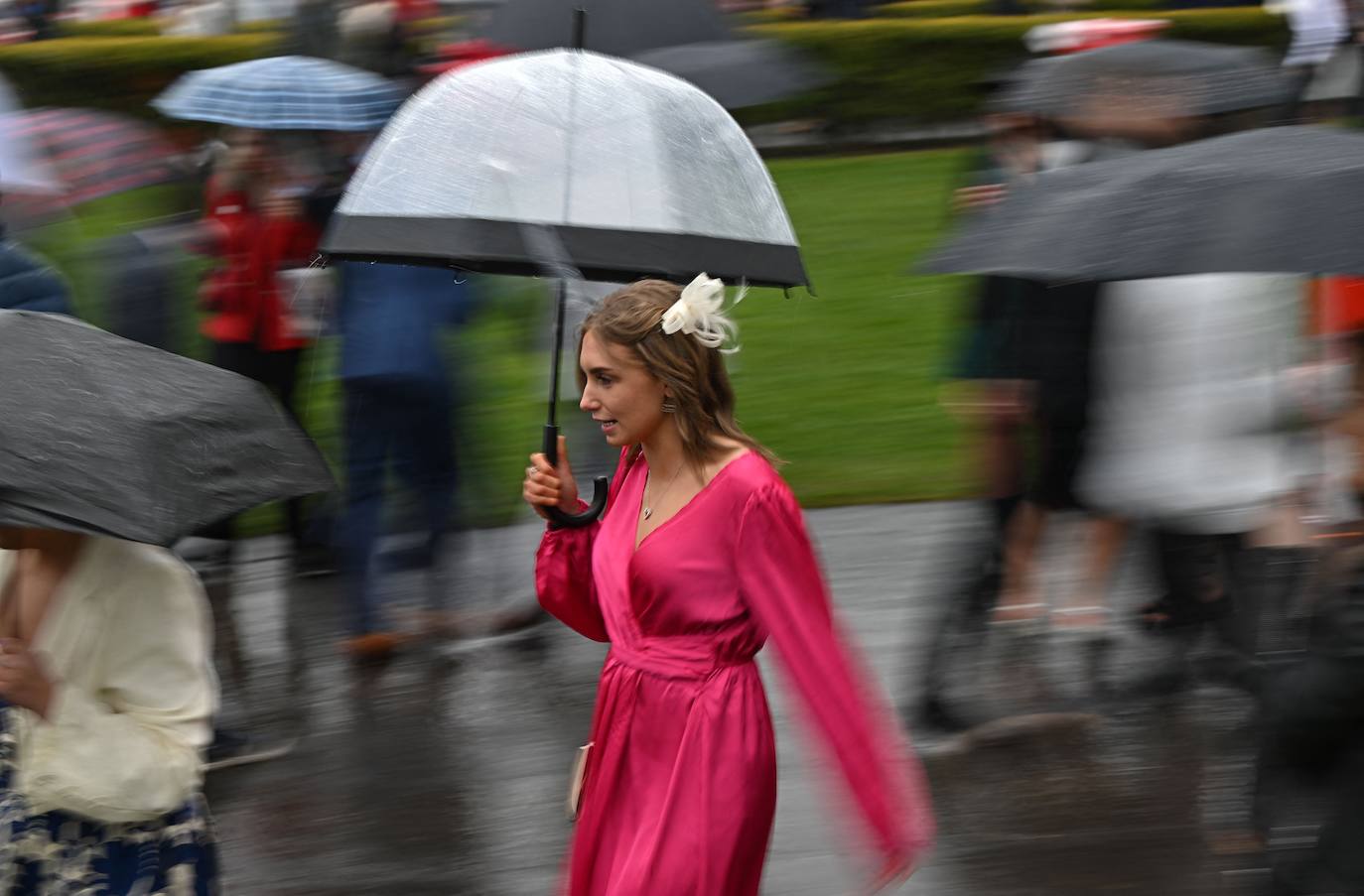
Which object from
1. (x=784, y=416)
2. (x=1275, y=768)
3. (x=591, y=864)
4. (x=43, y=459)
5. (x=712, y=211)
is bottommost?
(x=784, y=416)

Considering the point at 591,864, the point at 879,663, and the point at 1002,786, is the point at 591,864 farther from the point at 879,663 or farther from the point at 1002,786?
the point at 879,663

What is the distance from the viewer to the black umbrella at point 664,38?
6.14m

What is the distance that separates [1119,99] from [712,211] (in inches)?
115

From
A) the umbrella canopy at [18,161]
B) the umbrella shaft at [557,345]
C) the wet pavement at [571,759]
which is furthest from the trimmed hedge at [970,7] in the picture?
the umbrella shaft at [557,345]

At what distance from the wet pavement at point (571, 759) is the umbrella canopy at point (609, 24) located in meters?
1.91

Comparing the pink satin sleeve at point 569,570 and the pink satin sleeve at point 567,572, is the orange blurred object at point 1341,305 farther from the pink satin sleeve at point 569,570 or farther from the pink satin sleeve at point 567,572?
the pink satin sleeve at point 567,572

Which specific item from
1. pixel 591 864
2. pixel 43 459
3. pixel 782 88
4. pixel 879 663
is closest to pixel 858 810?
pixel 591 864

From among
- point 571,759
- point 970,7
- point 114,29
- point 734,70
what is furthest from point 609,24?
point 114,29

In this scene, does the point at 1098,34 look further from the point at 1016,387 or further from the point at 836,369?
the point at 836,369

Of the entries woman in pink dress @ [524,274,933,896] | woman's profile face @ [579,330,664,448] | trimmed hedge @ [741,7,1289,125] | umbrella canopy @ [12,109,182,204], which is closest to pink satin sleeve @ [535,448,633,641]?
woman in pink dress @ [524,274,933,896]

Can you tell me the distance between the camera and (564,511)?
4188 mm

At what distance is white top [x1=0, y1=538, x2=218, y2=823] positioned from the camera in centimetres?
372

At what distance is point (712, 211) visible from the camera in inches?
162

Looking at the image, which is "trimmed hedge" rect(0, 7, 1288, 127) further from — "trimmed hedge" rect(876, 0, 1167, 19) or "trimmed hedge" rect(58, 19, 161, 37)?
"trimmed hedge" rect(58, 19, 161, 37)
